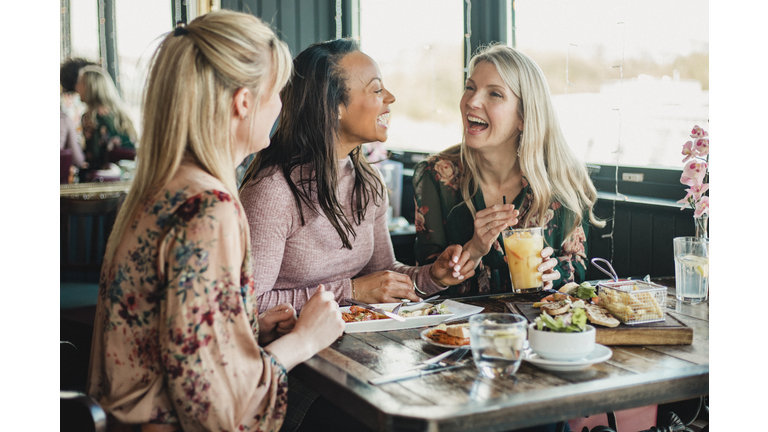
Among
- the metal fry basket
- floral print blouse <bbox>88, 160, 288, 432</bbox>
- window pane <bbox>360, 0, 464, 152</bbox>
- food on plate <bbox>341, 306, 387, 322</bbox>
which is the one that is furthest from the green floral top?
the metal fry basket

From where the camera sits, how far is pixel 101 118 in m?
4.63

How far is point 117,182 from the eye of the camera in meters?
4.62

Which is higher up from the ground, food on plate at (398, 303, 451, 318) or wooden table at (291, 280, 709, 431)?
food on plate at (398, 303, 451, 318)

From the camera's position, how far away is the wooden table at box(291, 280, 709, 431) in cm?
103

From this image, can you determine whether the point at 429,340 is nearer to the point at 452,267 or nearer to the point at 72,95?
the point at 452,267

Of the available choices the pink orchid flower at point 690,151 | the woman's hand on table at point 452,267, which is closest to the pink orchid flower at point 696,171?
the pink orchid flower at point 690,151

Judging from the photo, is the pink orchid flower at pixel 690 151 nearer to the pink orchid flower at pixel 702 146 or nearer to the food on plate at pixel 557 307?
the pink orchid flower at pixel 702 146

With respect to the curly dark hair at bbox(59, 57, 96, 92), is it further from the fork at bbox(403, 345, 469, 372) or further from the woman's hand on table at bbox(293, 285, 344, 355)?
the fork at bbox(403, 345, 469, 372)

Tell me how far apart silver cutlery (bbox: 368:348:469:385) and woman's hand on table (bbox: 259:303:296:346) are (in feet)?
1.33

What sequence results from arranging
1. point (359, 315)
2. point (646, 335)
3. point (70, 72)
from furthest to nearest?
1. point (70, 72)
2. point (359, 315)
3. point (646, 335)

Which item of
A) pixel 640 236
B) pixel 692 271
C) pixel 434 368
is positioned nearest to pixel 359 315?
pixel 434 368

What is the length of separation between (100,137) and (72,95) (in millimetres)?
334
